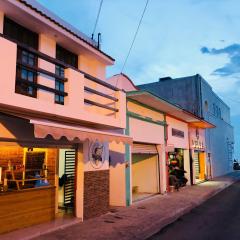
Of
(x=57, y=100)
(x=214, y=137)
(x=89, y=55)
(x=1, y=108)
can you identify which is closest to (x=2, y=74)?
(x=1, y=108)

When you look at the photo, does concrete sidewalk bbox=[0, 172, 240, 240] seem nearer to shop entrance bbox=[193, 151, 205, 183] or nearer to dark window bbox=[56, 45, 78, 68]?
dark window bbox=[56, 45, 78, 68]

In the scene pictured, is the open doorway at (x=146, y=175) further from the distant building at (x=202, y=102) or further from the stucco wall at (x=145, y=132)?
the distant building at (x=202, y=102)

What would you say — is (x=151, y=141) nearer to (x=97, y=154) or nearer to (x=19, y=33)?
(x=97, y=154)

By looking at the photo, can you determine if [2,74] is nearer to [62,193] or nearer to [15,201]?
[15,201]

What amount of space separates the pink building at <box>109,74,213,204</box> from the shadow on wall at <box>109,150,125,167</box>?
13.1 inches

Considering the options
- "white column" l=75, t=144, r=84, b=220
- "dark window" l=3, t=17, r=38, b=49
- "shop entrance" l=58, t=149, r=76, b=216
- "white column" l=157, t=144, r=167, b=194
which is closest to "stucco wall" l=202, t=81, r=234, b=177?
"white column" l=157, t=144, r=167, b=194

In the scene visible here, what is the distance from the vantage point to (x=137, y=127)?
1520cm

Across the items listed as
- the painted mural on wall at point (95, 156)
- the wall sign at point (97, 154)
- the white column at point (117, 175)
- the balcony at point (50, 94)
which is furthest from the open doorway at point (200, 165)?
the wall sign at point (97, 154)

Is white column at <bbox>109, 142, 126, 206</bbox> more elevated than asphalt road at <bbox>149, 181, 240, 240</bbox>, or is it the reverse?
white column at <bbox>109, 142, 126, 206</bbox>

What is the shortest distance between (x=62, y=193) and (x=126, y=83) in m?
6.96

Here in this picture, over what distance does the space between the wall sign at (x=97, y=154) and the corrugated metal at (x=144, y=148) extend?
3.42 metres

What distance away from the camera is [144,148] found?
54.5 feet

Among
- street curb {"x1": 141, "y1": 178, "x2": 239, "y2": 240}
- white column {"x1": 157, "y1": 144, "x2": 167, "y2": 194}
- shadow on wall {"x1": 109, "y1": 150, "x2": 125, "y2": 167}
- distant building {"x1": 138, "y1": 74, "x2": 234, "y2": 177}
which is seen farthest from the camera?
distant building {"x1": 138, "y1": 74, "x2": 234, "y2": 177}

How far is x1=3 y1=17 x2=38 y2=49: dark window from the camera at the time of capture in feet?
28.6
